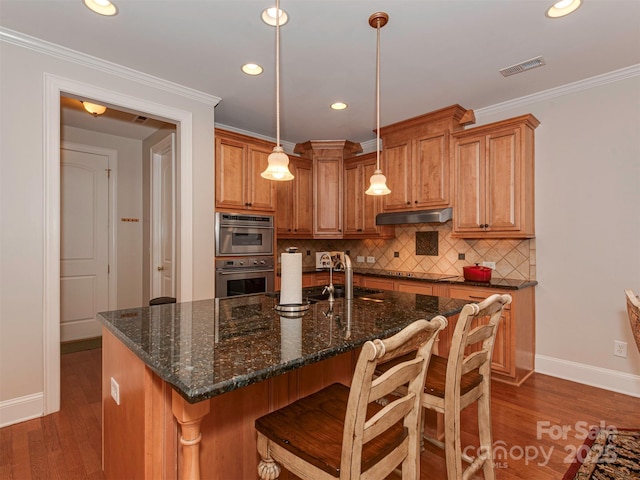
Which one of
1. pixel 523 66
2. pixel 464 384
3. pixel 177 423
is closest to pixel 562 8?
pixel 523 66

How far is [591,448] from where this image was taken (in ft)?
6.60

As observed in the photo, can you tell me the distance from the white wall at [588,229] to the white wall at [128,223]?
4.92 metres

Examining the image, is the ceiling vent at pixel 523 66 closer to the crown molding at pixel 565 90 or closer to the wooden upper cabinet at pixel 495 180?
the wooden upper cabinet at pixel 495 180

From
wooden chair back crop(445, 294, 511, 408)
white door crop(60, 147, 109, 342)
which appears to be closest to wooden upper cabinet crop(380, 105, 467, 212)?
wooden chair back crop(445, 294, 511, 408)

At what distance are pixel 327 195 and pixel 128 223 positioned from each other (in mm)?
2833

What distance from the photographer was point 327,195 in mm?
4680

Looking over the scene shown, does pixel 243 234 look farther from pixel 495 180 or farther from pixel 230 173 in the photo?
pixel 495 180

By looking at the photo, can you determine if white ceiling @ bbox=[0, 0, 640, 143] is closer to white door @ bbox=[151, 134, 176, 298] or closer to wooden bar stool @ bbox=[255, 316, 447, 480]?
white door @ bbox=[151, 134, 176, 298]

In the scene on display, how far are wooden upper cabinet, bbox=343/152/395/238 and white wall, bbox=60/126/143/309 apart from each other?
2.96 metres

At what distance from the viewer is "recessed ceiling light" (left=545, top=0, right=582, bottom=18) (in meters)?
1.98

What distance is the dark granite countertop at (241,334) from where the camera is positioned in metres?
0.97

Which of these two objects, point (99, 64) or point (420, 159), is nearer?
point (99, 64)

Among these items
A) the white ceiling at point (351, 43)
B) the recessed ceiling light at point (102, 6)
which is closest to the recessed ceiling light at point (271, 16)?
the white ceiling at point (351, 43)

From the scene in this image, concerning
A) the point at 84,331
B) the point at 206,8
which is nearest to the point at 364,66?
the point at 206,8
